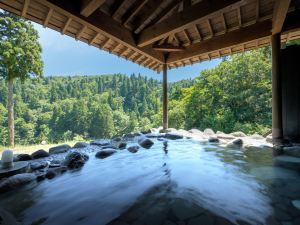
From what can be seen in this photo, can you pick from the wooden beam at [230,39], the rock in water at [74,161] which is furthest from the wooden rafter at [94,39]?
the wooden beam at [230,39]

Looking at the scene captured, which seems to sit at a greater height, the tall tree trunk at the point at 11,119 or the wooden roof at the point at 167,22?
the wooden roof at the point at 167,22

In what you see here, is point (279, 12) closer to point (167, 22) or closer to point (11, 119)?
point (167, 22)

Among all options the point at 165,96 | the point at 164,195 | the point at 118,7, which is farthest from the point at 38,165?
the point at 165,96

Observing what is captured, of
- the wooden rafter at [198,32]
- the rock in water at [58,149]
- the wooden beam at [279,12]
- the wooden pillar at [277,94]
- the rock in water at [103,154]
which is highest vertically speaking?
the wooden rafter at [198,32]

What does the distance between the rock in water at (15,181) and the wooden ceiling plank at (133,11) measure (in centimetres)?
400

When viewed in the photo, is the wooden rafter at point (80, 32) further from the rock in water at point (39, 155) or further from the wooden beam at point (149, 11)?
the rock in water at point (39, 155)

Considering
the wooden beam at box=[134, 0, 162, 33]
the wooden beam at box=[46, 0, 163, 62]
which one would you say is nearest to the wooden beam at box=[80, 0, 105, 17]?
the wooden beam at box=[46, 0, 163, 62]

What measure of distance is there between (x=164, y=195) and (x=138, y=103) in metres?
51.6

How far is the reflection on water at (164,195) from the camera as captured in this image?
1.59m

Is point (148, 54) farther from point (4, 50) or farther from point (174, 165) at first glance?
point (4, 50)

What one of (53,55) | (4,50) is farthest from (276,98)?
(53,55)

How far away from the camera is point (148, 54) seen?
6.04 m

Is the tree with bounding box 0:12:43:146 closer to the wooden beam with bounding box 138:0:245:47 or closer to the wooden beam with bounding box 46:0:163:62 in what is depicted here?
the wooden beam with bounding box 46:0:163:62

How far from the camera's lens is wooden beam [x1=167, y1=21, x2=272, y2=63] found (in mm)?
4895
